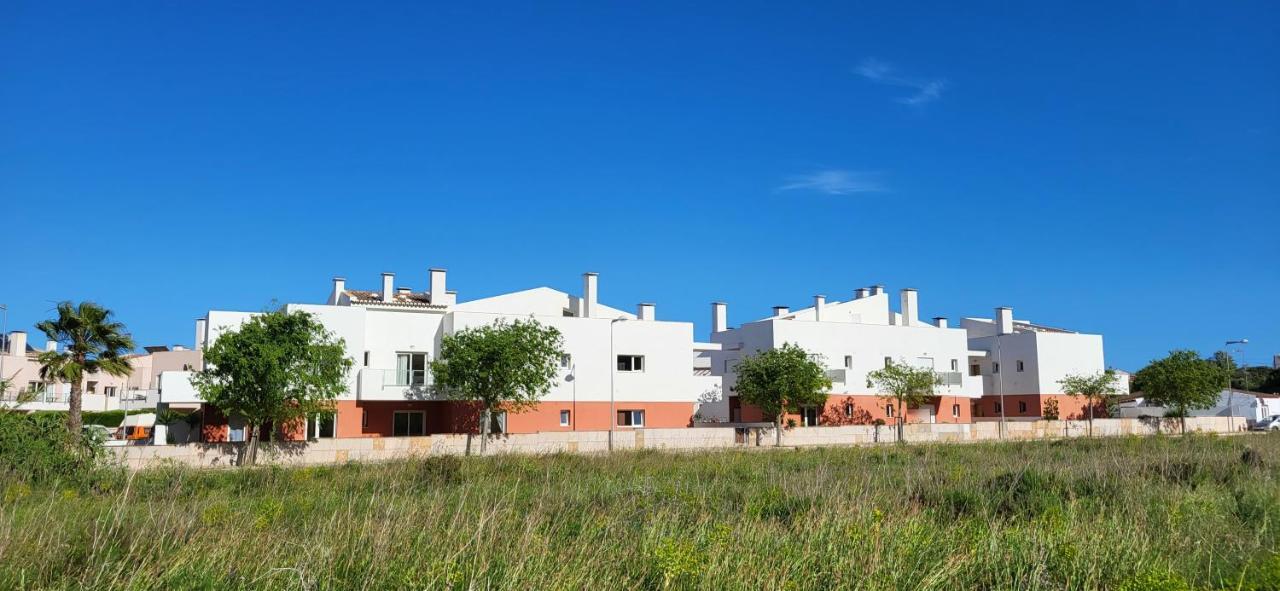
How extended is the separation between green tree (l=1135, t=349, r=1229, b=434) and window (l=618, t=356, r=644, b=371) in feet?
108

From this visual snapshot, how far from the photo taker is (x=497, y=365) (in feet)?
128

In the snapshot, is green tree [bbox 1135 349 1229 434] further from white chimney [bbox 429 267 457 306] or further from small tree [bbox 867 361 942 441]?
white chimney [bbox 429 267 457 306]

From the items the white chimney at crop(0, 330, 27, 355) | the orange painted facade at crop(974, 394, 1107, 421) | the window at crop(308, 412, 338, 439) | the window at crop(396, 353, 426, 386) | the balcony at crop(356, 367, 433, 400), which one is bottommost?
the window at crop(308, 412, 338, 439)

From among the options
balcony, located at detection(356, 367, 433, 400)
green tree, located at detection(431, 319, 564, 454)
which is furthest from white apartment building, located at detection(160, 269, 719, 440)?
green tree, located at detection(431, 319, 564, 454)

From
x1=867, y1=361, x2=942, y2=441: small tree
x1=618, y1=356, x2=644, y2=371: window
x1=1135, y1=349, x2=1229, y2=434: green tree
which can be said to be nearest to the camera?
x1=618, y1=356, x2=644, y2=371: window

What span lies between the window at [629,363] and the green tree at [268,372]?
1499 centimetres

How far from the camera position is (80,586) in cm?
795

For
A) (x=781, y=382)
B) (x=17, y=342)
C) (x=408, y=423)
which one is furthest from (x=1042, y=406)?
(x=17, y=342)

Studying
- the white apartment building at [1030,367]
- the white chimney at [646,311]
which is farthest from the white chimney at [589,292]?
the white apartment building at [1030,367]

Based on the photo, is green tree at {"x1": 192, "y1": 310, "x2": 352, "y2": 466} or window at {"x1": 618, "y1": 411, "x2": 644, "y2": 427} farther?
window at {"x1": 618, "y1": 411, "x2": 644, "y2": 427}

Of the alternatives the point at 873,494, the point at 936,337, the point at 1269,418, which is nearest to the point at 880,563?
the point at 873,494

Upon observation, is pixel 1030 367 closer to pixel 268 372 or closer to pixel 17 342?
pixel 268 372

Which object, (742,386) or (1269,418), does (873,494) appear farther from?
(1269,418)

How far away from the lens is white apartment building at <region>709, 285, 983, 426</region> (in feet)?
173
